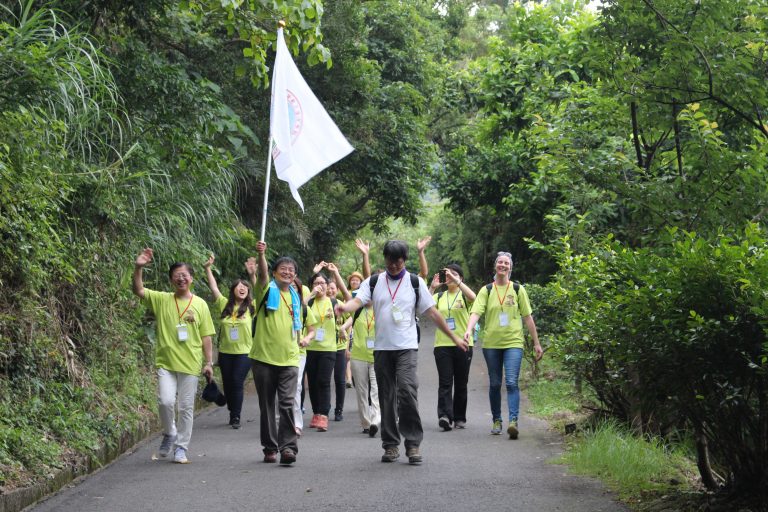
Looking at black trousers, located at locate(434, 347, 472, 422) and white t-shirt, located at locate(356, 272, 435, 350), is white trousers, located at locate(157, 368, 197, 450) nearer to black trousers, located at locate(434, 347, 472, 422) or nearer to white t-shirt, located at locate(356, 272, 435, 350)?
white t-shirt, located at locate(356, 272, 435, 350)

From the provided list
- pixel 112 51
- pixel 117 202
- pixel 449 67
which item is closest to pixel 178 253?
pixel 117 202

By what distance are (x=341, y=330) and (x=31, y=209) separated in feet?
17.4

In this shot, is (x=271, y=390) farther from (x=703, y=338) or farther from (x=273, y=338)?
(x=703, y=338)

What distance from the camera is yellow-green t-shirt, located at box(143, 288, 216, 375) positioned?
982 centimetres

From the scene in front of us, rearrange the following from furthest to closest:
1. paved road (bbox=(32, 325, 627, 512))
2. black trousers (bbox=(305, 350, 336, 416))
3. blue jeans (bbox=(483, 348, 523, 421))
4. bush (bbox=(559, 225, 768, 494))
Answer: black trousers (bbox=(305, 350, 336, 416)), blue jeans (bbox=(483, 348, 523, 421)), paved road (bbox=(32, 325, 627, 512)), bush (bbox=(559, 225, 768, 494))

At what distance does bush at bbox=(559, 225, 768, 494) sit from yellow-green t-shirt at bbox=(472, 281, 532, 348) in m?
4.26

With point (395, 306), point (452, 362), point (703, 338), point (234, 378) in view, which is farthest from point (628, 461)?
point (234, 378)

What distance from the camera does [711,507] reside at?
260 inches

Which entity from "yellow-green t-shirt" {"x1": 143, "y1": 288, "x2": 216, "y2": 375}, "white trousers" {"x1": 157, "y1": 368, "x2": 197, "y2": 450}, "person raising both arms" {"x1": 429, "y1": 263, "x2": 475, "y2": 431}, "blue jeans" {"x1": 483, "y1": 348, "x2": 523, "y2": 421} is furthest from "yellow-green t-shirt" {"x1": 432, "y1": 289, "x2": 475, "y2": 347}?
"white trousers" {"x1": 157, "y1": 368, "x2": 197, "y2": 450}

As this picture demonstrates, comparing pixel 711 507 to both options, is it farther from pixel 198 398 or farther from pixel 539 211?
pixel 539 211

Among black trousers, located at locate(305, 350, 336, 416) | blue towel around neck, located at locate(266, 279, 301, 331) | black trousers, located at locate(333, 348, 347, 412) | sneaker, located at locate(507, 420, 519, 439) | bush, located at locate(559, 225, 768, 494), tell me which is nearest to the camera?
bush, located at locate(559, 225, 768, 494)

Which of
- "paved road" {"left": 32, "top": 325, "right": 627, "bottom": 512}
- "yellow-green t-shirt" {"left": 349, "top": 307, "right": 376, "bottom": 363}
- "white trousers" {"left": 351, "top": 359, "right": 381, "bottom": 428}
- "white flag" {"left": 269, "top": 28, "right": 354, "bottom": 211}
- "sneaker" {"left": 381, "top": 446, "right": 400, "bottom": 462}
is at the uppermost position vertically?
"white flag" {"left": 269, "top": 28, "right": 354, "bottom": 211}

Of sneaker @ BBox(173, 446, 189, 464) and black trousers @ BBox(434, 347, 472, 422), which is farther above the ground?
black trousers @ BBox(434, 347, 472, 422)

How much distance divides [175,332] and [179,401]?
0.65 meters
